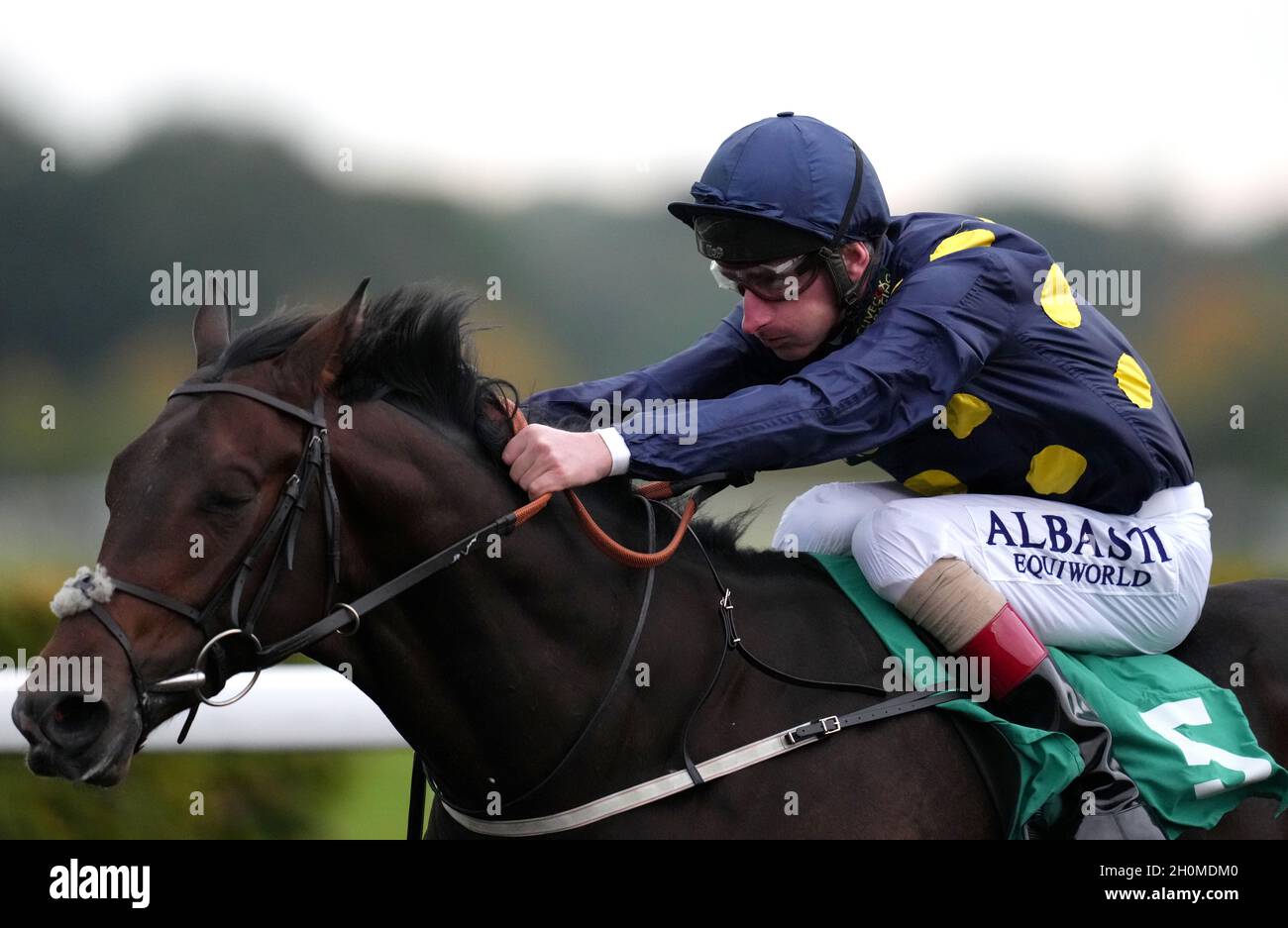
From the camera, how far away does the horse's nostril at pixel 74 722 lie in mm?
2408

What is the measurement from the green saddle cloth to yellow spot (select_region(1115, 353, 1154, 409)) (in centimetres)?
61

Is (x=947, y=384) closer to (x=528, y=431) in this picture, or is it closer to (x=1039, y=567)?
(x=1039, y=567)

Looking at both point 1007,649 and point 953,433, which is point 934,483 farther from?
point 1007,649

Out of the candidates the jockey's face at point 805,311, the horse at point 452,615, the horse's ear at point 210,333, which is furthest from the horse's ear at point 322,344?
the jockey's face at point 805,311

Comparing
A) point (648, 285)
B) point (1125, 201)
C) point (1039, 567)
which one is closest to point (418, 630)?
point (1039, 567)

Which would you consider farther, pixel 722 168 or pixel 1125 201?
pixel 1125 201

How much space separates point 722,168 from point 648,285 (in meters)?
11.5

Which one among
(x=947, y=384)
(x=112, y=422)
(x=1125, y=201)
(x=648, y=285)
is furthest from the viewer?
(x=1125, y=201)

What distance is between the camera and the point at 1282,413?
48.5 ft

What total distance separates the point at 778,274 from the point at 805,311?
0.38ft

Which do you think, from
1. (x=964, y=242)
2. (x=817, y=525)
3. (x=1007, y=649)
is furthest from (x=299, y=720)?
(x=964, y=242)

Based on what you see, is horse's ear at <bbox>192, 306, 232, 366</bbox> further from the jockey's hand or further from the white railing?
the white railing

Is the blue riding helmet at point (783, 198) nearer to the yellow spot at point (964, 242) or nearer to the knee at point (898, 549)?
the yellow spot at point (964, 242)

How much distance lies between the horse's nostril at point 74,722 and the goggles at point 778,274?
1614 millimetres
